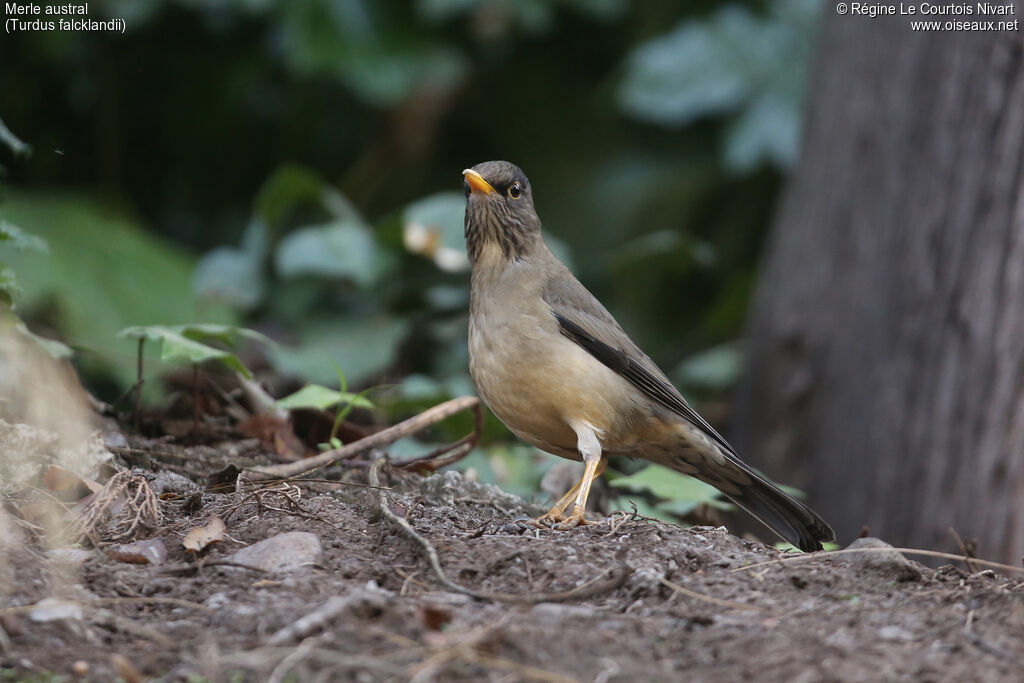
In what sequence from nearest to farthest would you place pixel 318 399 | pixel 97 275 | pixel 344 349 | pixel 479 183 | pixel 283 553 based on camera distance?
pixel 283 553
pixel 318 399
pixel 479 183
pixel 344 349
pixel 97 275

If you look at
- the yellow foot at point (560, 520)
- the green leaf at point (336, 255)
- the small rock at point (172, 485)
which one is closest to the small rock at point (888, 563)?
the yellow foot at point (560, 520)

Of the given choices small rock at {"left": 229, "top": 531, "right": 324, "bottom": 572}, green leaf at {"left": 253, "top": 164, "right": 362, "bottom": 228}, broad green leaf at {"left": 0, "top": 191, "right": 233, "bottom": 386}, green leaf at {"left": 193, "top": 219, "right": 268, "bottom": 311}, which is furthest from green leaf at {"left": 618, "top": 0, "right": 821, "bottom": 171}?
small rock at {"left": 229, "top": 531, "right": 324, "bottom": 572}

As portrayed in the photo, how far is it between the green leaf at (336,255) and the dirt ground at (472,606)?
149 inches

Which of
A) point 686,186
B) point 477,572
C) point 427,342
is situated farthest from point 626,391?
point 686,186

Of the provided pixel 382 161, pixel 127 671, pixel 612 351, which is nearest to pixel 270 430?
pixel 612 351

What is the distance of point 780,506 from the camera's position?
4.62 m

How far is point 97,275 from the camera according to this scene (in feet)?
28.3

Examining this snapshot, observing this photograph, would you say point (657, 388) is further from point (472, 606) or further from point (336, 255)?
point (336, 255)

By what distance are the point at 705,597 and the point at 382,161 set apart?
8322 millimetres

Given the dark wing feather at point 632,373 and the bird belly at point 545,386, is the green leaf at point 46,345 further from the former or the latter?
the dark wing feather at point 632,373

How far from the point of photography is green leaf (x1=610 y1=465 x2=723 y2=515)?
436 centimetres

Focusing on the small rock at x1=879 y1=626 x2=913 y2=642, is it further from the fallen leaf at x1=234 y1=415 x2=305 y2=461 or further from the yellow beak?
the yellow beak

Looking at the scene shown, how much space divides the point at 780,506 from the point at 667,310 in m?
4.65

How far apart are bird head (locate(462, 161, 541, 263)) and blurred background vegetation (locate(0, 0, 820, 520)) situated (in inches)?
83.8
